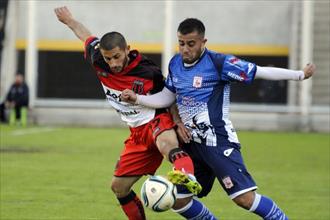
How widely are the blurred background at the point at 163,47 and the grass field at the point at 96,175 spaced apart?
164 inches

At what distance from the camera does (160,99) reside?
8.20 metres

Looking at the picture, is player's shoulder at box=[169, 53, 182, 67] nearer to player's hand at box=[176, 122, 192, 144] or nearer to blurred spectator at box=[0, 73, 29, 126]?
player's hand at box=[176, 122, 192, 144]

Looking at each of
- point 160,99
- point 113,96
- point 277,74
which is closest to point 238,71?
point 277,74

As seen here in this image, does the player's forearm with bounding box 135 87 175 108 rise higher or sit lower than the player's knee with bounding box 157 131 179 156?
higher

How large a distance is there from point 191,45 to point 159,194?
1.42 meters

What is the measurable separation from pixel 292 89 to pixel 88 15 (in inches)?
311

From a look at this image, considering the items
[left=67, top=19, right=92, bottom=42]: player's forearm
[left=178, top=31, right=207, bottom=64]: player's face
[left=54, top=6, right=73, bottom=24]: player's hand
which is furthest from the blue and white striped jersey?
[left=54, top=6, right=73, bottom=24]: player's hand

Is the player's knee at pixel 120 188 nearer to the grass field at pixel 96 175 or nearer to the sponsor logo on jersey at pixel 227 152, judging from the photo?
the sponsor logo on jersey at pixel 227 152

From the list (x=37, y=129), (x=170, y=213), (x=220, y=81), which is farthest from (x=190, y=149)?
(x=37, y=129)

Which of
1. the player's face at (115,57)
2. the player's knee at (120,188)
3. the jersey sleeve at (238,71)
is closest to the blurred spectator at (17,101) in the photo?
the player's knee at (120,188)

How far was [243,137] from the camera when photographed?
25391 millimetres

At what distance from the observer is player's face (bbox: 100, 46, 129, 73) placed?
7.88 meters

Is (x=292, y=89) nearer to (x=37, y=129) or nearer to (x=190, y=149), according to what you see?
(x=37, y=129)

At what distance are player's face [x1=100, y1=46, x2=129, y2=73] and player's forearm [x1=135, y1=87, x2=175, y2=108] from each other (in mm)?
384
